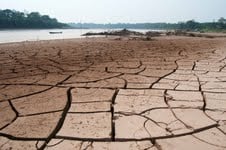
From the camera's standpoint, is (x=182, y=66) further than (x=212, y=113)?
Yes

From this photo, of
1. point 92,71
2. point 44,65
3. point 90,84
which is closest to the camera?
point 90,84

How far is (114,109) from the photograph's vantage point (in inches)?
120

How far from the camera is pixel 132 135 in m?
2.44

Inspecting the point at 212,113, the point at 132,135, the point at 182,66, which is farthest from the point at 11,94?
the point at 182,66

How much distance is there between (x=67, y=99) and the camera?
137 inches

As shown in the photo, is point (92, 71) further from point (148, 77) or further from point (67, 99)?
point (67, 99)

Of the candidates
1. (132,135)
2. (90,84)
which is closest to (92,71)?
(90,84)

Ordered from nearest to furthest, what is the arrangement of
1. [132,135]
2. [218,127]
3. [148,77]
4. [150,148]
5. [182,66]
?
[150,148] → [132,135] → [218,127] → [148,77] → [182,66]

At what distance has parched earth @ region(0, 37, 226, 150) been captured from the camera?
2357 millimetres

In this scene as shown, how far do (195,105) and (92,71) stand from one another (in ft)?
8.12

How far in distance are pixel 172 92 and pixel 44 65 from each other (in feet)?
11.1

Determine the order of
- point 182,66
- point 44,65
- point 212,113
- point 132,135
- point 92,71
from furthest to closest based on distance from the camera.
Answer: point 44,65, point 182,66, point 92,71, point 212,113, point 132,135

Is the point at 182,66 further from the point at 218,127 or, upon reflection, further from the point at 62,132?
the point at 62,132

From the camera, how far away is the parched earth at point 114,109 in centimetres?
236
